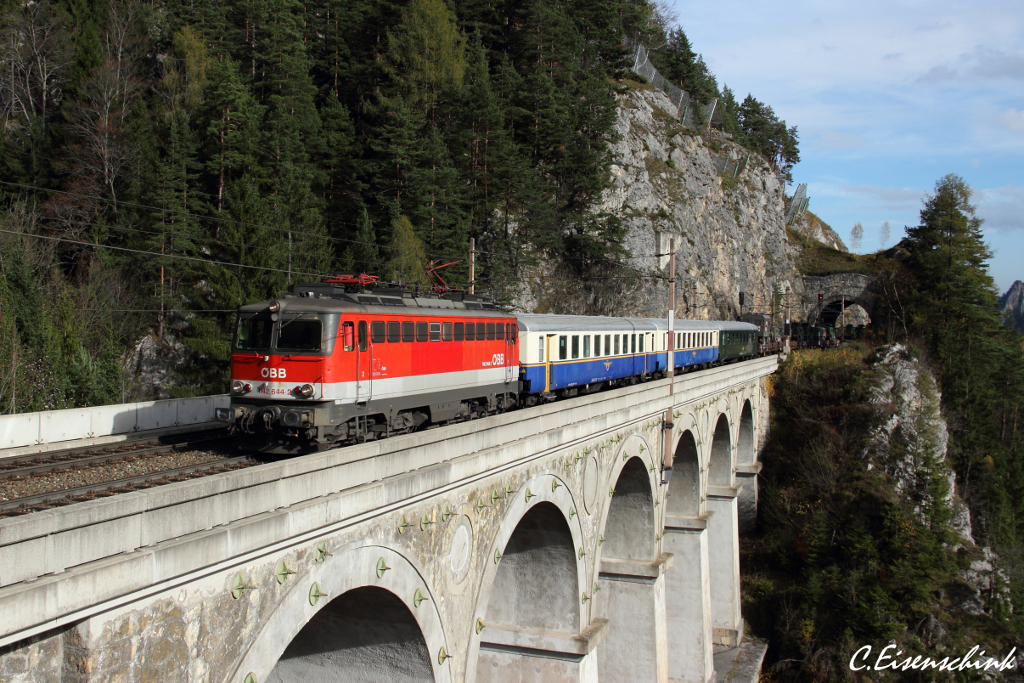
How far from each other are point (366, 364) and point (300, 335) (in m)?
1.33

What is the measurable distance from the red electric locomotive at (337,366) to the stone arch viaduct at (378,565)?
2242 mm

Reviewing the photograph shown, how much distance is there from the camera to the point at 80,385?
995 inches

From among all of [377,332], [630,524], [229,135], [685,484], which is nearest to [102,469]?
[377,332]

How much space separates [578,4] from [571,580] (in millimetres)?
63650

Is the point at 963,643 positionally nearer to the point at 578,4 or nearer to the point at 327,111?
the point at 327,111

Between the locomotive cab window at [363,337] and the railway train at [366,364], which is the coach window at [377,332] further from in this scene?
the locomotive cab window at [363,337]

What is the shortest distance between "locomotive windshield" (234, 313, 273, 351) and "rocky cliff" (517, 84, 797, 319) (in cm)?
3490

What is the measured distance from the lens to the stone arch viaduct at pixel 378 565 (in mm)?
5410

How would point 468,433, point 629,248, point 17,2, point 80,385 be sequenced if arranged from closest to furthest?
1. point 468,433
2. point 80,385
3. point 17,2
4. point 629,248

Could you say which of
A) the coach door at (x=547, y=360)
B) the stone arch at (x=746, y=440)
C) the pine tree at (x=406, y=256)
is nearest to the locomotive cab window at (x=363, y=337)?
the coach door at (x=547, y=360)

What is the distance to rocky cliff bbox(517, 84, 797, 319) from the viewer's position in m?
58.4

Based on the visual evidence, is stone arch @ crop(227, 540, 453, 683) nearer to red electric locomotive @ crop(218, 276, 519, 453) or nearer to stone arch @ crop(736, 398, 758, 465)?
red electric locomotive @ crop(218, 276, 519, 453)

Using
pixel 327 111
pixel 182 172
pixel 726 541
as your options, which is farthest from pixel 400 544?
pixel 327 111

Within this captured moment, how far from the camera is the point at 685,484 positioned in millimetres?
30516
